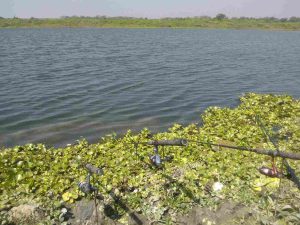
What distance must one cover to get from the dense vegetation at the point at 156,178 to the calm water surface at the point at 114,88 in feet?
11.9

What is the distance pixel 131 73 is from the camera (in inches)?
1329

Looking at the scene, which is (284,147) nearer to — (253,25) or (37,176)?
(37,176)

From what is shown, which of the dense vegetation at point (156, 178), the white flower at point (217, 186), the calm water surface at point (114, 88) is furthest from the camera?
the calm water surface at point (114, 88)

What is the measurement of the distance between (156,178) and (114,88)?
16.9 meters

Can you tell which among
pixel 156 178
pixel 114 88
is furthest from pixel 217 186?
pixel 114 88

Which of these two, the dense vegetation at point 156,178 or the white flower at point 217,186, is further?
the white flower at point 217,186

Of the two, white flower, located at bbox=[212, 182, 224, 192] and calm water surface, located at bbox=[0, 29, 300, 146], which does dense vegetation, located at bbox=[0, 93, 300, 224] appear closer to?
white flower, located at bbox=[212, 182, 224, 192]

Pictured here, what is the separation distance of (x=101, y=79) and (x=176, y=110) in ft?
35.2

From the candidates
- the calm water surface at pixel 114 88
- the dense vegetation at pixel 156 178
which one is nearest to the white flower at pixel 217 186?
the dense vegetation at pixel 156 178

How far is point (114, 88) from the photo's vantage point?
27484 mm

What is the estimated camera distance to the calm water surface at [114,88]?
19.2m

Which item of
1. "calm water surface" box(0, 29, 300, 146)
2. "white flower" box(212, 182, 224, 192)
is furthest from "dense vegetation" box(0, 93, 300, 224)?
"calm water surface" box(0, 29, 300, 146)

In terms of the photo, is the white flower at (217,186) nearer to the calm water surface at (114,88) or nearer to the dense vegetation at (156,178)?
the dense vegetation at (156,178)

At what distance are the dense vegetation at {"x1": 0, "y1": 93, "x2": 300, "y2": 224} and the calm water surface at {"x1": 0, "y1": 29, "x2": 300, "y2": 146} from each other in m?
3.63
